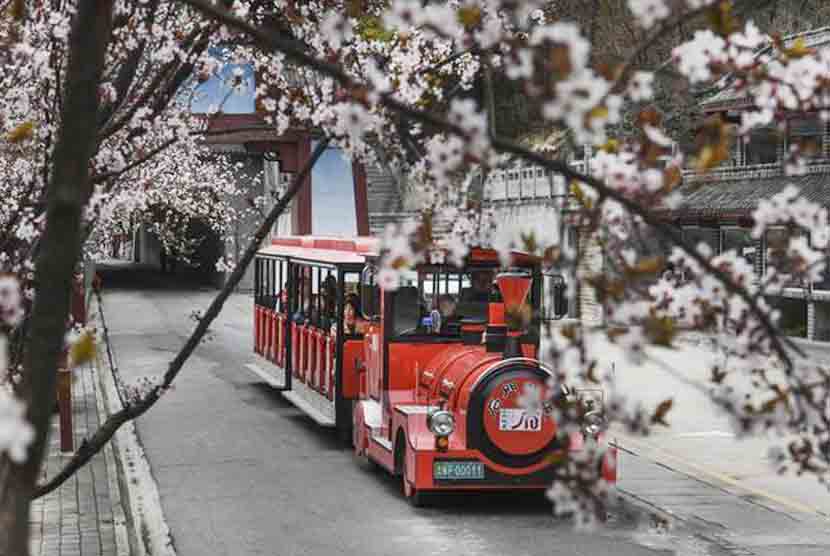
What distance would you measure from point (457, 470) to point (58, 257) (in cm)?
1130

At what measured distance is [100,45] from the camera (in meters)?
4.16

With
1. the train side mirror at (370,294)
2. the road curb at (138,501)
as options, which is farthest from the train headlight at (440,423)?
the road curb at (138,501)

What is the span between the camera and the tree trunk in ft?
12.9

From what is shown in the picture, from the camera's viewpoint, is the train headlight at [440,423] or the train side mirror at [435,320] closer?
the train headlight at [440,423]

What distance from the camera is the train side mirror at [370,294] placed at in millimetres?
17203

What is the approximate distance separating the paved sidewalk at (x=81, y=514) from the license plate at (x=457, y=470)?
301 cm

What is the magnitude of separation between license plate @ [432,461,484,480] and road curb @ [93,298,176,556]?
8.60ft

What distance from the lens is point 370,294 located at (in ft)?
58.1

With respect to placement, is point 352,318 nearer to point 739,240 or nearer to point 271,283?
point 271,283

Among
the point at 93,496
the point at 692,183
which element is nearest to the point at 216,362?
the point at 93,496

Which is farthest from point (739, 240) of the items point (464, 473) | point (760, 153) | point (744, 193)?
point (464, 473)

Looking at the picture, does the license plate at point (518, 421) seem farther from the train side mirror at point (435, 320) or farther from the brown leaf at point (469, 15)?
the brown leaf at point (469, 15)

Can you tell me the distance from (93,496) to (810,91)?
12085mm

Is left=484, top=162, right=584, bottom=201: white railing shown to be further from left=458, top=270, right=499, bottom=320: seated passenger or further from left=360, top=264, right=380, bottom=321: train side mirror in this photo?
left=458, top=270, right=499, bottom=320: seated passenger
